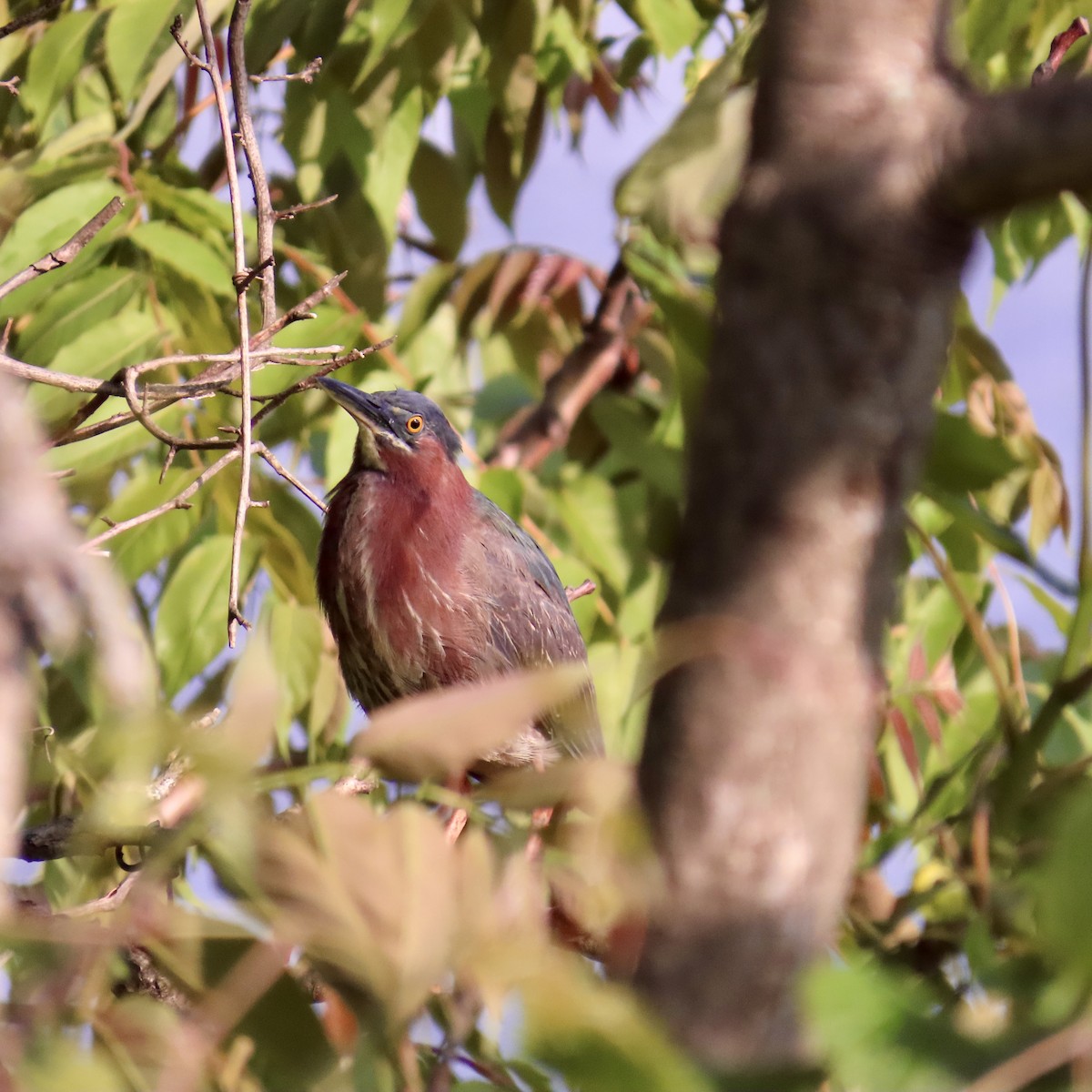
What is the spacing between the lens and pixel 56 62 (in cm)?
289

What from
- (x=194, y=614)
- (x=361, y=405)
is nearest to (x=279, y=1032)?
(x=194, y=614)

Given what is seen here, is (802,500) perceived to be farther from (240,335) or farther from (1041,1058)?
(240,335)

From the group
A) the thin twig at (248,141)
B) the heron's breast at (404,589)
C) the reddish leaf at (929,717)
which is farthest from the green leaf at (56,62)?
the reddish leaf at (929,717)

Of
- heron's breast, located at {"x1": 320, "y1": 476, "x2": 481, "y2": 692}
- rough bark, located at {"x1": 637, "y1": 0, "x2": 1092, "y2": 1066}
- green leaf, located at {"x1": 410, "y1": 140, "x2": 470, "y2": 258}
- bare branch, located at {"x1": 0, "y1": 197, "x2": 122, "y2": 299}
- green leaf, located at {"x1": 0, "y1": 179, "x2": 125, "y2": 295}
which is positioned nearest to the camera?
rough bark, located at {"x1": 637, "y1": 0, "x2": 1092, "y2": 1066}

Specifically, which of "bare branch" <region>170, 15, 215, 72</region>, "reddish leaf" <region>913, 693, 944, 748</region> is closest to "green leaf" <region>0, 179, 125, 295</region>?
"bare branch" <region>170, 15, 215, 72</region>

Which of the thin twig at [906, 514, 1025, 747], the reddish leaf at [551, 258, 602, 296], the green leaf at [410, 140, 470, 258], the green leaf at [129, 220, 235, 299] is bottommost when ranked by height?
the reddish leaf at [551, 258, 602, 296]

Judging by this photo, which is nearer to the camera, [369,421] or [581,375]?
[369,421]

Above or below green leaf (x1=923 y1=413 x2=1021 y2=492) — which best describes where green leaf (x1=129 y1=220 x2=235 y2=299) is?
below

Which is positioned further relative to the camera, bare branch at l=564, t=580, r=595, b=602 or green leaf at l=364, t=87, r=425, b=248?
green leaf at l=364, t=87, r=425, b=248

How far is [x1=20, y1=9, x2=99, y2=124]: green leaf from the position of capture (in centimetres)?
287

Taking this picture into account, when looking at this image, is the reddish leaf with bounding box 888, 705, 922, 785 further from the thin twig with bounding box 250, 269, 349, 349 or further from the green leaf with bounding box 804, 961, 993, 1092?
the green leaf with bounding box 804, 961, 993, 1092

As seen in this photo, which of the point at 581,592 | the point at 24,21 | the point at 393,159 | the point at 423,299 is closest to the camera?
the point at 24,21

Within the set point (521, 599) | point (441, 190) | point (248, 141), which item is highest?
point (248, 141)

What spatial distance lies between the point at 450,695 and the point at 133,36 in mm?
2444
